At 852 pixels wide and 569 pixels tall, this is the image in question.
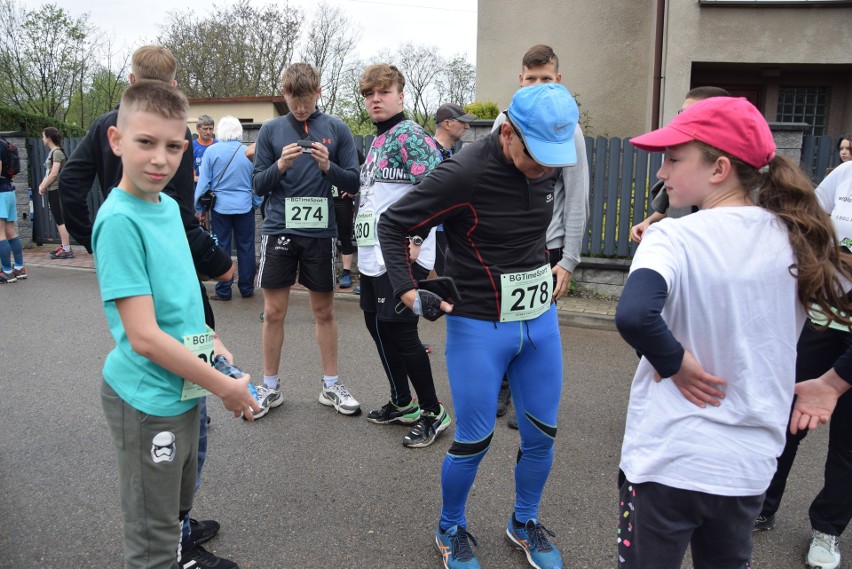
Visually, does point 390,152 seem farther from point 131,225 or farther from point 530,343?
point 131,225

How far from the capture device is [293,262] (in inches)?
167

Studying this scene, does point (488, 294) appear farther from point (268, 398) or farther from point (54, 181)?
point (54, 181)

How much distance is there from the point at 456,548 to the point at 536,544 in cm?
34

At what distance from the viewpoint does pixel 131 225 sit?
5.95ft

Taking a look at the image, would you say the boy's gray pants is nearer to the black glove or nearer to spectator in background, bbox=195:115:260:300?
the black glove

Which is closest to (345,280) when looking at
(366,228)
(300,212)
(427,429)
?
(300,212)

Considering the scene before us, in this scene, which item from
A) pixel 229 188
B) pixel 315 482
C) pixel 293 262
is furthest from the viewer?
pixel 229 188

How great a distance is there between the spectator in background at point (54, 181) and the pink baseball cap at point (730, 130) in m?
9.89

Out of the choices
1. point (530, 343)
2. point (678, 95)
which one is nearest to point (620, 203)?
point (678, 95)

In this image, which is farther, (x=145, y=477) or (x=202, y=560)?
(x=202, y=560)

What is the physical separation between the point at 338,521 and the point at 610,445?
176 cm

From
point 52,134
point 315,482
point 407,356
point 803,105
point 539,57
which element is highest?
point 803,105

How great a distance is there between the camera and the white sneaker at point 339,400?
167 inches

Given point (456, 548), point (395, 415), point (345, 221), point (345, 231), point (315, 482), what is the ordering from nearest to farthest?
1. point (456, 548)
2. point (315, 482)
3. point (395, 415)
4. point (345, 221)
5. point (345, 231)
